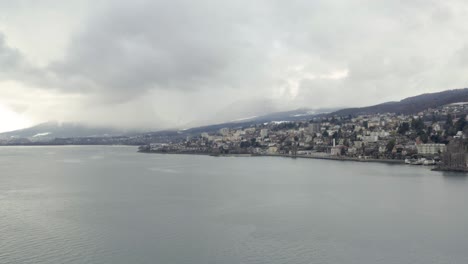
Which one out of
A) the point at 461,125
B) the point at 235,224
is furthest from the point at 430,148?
the point at 235,224

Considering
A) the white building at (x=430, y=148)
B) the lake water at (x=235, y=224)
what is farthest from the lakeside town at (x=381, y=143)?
the lake water at (x=235, y=224)

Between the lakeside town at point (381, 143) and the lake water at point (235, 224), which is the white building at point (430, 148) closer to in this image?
the lakeside town at point (381, 143)

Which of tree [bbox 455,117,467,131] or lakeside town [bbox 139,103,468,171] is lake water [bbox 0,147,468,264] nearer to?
lakeside town [bbox 139,103,468,171]

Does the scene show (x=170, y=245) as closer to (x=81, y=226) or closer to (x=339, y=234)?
(x=81, y=226)

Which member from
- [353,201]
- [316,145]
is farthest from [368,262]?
[316,145]

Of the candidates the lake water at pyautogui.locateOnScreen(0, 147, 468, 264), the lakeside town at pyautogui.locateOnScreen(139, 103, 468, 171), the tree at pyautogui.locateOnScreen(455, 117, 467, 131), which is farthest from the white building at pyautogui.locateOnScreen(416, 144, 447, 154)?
the lake water at pyautogui.locateOnScreen(0, 147, 468, 264)
